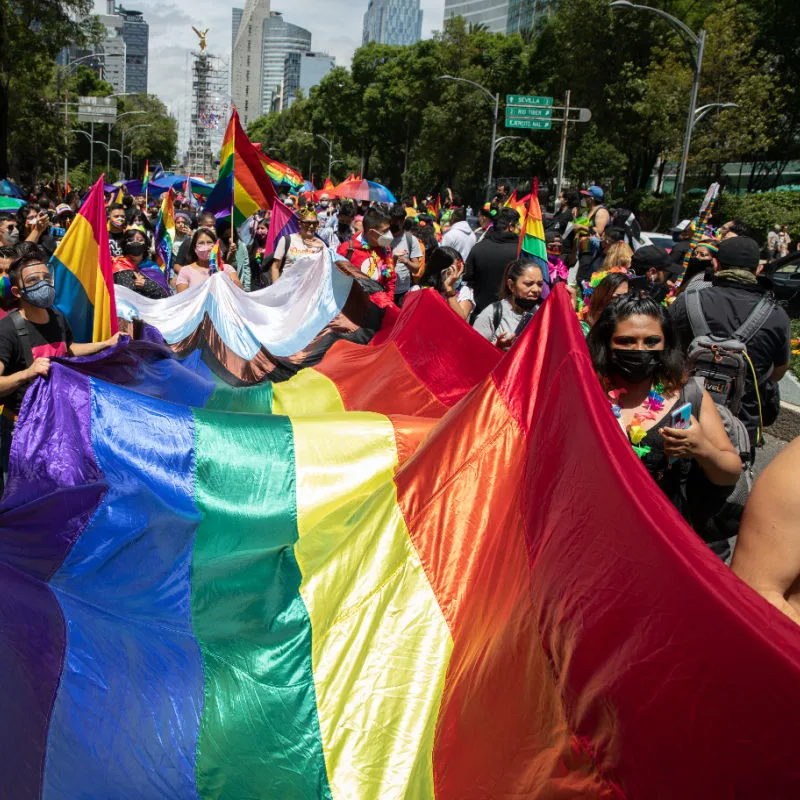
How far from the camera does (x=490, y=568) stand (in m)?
3.00

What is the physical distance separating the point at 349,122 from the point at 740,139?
194 ft

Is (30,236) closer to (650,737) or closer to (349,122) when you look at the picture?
(650,737)

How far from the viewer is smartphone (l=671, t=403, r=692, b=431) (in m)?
2.91

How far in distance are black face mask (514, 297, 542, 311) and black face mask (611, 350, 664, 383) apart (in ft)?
6.85

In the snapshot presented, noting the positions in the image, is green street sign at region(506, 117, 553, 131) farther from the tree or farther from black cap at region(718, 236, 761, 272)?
black cap at region(718, 236, 761, 272)

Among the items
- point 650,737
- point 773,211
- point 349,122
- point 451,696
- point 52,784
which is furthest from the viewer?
point 349,122

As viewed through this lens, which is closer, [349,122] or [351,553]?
[351,553]

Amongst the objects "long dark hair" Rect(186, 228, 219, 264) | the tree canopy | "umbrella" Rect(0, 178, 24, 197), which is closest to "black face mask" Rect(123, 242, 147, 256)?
"long dark hair" Rect(186, 228, 219, 264)

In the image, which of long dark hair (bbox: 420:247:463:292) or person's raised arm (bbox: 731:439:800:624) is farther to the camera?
long dark hair (bbox: 420:247:463:292)

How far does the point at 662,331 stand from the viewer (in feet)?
11.1

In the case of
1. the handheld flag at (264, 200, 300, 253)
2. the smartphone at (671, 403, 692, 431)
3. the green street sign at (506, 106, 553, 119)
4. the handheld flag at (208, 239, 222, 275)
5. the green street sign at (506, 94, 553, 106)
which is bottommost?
the handheld flag at (208, 239, 222, 275)

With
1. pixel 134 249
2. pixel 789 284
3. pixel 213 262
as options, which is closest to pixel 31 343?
pixel 134 249

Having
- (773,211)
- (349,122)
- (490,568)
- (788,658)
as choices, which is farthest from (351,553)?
(349,122)

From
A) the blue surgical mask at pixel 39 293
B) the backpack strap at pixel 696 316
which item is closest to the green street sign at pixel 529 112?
the backpack strap at pixel 696 316
